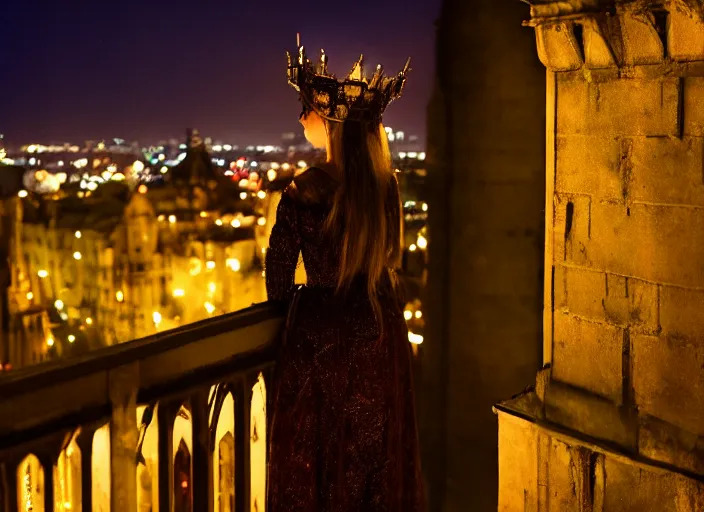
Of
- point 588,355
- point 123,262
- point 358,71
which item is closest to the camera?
point 588,355

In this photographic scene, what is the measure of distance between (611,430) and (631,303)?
20.3 inches

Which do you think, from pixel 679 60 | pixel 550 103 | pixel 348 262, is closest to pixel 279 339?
pixel 348 262

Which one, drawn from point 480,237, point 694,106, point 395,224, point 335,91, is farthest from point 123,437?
point 480,237

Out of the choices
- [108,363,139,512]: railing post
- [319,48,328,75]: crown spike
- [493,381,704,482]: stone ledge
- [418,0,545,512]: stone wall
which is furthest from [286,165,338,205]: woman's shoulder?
[418,0,545,512]: stone wall

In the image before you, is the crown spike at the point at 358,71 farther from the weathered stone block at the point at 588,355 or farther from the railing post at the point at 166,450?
the railing post at the point at 166,450

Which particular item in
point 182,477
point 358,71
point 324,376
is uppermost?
point 358,71

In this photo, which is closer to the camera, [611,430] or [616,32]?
[616,32]

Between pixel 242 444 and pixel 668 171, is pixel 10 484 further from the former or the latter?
pixel 668 171

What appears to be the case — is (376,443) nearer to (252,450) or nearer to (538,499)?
(252,450)

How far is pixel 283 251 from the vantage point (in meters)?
2.88

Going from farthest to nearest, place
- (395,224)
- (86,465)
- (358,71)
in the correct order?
(358,71)
(395,224)
(86,465)

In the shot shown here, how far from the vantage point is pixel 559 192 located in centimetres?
298

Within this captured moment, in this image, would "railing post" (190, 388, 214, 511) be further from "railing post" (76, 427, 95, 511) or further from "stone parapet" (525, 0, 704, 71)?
"stone parapet" (525, 0, 704, 71)

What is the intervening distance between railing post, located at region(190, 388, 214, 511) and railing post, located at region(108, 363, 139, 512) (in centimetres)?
30
